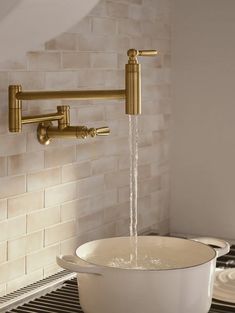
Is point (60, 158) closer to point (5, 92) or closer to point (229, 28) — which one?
point (5, 92)

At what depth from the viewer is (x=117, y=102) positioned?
2061mm

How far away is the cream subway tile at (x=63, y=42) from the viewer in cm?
175

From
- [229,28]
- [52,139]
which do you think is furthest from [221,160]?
[52,139]

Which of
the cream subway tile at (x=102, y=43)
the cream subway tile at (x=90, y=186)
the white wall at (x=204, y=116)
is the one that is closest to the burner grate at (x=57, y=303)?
the cream subway tile at (x=90, y=186)

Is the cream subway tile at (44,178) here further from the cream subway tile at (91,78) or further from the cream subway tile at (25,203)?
the cream subway tile at (91,78)

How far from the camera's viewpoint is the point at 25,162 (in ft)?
5.56

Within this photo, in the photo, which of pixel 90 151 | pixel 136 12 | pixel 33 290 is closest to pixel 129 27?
pixel 136 12

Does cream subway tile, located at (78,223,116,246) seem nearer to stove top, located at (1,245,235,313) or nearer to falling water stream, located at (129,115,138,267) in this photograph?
falling water stream, located at (129,115,138,267)

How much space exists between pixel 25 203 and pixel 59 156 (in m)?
0.18

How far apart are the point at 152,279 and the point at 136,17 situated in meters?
1.00

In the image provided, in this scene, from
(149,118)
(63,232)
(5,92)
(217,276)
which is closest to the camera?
(5,92)

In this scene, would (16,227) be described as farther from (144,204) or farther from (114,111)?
(144,204)

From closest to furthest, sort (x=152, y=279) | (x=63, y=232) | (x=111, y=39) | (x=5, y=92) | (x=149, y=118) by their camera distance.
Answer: (x=152, y=279) → (x=5, y=92) → (x=63, y=232) → (x=111, y=39) → (x=149, y=118)

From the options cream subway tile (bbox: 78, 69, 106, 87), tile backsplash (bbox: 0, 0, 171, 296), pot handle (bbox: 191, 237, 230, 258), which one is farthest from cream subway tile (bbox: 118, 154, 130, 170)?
pot handle (bbox: 191, 237, 230, 258)
